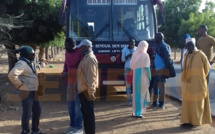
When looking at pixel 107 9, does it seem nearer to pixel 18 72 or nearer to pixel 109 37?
pixel 109 37

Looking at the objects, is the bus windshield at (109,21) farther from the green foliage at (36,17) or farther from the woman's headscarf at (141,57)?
the green foliage at (36,17)

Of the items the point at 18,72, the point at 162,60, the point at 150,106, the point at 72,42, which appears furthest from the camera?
the point at 150,106

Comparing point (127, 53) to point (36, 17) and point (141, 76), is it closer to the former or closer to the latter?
point (141, 76)

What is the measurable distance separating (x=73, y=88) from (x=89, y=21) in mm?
3255

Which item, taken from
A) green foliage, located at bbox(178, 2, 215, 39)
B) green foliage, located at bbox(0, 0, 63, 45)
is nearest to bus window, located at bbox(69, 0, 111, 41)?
green foliage, located at bbox(0, 0, 63, 45)

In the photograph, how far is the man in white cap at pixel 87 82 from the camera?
495 cm

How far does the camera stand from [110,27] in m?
8.48

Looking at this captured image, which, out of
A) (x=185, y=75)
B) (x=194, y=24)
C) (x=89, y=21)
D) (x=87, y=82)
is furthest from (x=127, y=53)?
(x=194, y=24)

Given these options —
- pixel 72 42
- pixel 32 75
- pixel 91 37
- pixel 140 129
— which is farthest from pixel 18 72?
pixel 91 37

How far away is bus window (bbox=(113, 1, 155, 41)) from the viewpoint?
27.9 feet

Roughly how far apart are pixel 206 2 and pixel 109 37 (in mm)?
26148

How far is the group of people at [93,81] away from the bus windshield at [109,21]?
2.62ft

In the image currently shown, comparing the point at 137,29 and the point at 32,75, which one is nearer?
the point at 32,75

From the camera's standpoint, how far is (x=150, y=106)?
8.16 m
